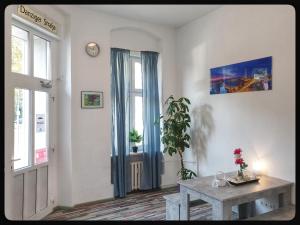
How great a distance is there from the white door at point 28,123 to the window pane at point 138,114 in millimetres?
1198

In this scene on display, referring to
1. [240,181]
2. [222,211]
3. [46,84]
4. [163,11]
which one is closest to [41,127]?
[46,84]

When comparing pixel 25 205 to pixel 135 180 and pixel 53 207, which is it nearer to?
pixel 53 207

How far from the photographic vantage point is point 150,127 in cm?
359

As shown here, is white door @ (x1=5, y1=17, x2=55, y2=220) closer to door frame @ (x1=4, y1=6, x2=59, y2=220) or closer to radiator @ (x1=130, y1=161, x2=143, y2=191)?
door frame @ (x1=4, y1=6, x2=59, y2=220)

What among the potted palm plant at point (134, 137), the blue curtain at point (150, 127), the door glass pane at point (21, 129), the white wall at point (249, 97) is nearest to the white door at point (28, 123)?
the door glass pane at point (21, 129)

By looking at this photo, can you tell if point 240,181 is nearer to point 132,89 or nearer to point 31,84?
point 132,89

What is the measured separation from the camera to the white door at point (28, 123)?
2.11m

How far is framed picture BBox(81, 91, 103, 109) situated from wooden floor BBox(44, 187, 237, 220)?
4.10 ft

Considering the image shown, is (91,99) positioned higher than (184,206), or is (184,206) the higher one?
(91,99)

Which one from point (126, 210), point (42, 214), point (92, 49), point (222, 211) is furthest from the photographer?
point (92, 49)

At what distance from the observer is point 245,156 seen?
252 centimetres

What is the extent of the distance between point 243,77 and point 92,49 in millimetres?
1867
